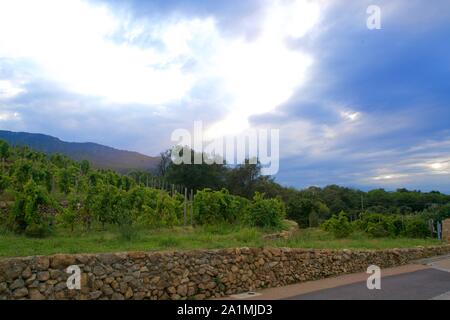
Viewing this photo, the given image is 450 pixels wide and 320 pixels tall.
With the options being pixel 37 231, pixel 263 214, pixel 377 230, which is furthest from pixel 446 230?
pixel 37 231

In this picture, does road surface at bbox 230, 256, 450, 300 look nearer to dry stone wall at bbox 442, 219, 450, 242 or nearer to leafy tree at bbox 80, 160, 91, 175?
dry stone wall at bbox 442, 219, 450, 242

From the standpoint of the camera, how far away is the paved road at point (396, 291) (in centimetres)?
827

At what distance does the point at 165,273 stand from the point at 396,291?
5.40 m

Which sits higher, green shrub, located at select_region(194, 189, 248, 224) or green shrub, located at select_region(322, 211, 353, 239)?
green shrub, located at select_region(194, 189, 248, 224)

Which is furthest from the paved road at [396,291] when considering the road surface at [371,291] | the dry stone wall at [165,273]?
the dry stone wall at [165,273]

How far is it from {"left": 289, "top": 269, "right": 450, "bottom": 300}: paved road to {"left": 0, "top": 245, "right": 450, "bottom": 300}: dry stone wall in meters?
1.24

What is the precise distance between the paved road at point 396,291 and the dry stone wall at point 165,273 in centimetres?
124

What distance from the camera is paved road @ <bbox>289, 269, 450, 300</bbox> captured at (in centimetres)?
827

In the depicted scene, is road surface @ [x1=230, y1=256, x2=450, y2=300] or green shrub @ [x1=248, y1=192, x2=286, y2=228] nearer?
road surface @ [x1=230, y1=256, x2=450, y2=300]

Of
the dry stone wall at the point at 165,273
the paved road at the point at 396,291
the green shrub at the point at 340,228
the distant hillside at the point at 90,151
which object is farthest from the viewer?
the distant hillside at the point at 90,151

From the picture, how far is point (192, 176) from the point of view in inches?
1332

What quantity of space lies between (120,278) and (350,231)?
51.9 ft

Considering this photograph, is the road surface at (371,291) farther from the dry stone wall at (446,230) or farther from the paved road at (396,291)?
the dry stone wall at (446,230)

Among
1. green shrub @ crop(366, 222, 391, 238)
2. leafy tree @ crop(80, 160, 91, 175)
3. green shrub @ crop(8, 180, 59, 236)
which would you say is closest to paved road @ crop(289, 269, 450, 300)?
green shrub @ crop(8, 180, 59, 236)
